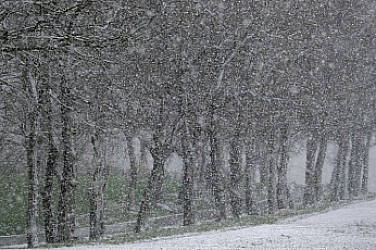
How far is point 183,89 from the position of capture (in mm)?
25297

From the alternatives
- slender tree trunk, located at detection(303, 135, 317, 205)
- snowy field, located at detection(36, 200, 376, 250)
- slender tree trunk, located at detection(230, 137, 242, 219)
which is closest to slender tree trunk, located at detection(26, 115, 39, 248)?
snowy field, located at detection(36, 200, 376, 250)

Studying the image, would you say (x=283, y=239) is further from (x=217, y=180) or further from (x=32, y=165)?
(x=217, y=180)

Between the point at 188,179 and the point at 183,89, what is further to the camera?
the point at 188,179

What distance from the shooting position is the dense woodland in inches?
739

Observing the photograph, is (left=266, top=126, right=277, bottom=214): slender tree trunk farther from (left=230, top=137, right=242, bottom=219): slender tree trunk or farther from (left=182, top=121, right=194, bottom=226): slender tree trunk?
(left=182, top=121, right=194, bottom=226): slender tree trunk

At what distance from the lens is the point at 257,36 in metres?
26.5

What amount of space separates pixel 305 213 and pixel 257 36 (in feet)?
25.1

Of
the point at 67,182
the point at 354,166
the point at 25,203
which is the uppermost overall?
the point at 67,182

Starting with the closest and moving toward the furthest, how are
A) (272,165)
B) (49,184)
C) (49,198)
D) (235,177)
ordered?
(49,198), (49,184), (235,177), (272,165)

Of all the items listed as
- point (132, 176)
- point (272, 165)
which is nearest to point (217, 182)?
point (132, 176)

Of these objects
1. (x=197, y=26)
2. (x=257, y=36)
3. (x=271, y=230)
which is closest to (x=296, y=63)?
(x=257, y=36)

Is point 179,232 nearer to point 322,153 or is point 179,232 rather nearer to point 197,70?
point 197,70

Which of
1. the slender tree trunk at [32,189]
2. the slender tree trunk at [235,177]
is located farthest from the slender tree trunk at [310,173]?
the slender tree trunk at [32,189]

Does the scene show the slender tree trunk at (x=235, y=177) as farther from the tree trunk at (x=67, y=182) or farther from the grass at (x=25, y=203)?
the tree trunk at (x=67, y=182)
